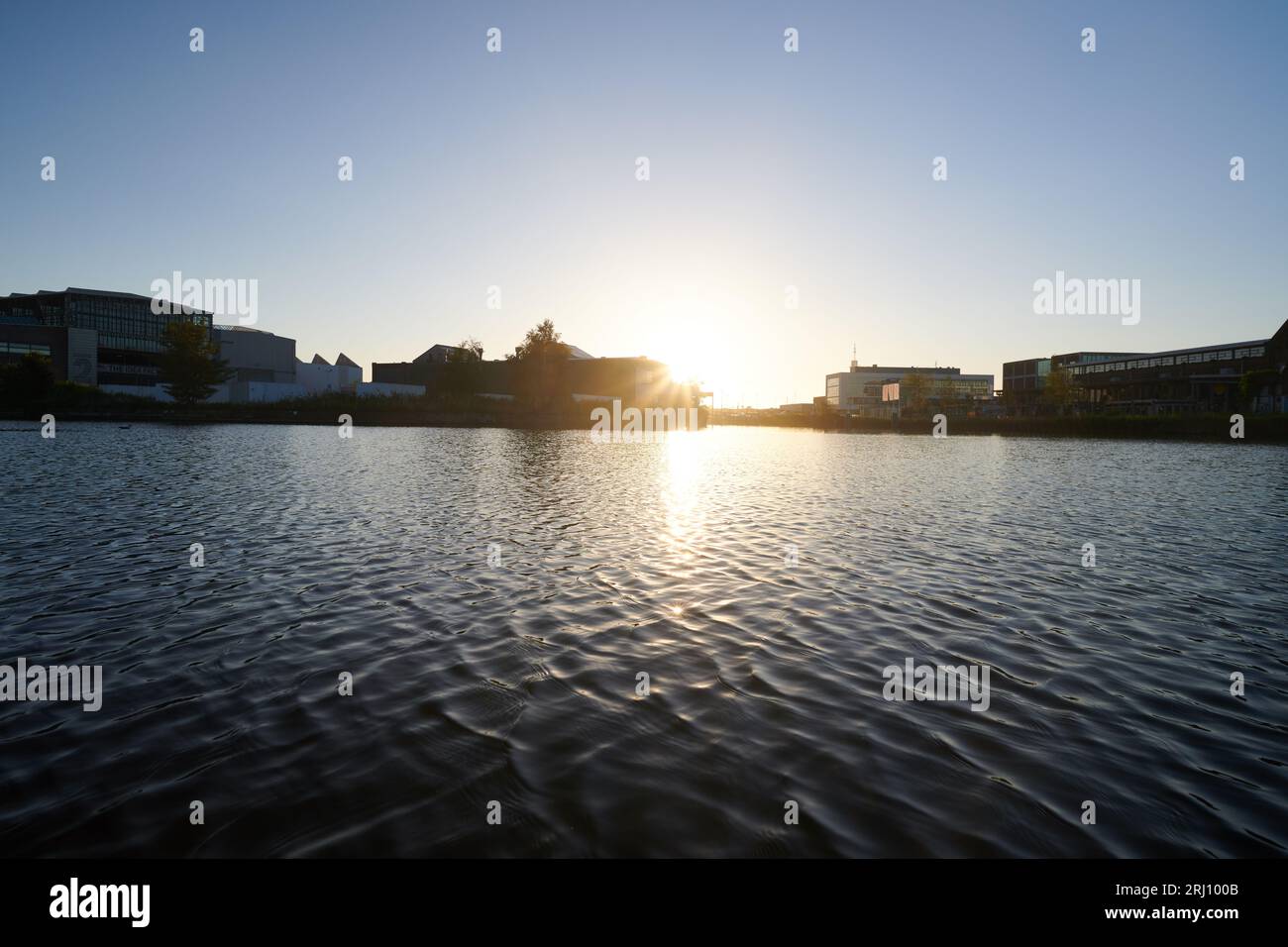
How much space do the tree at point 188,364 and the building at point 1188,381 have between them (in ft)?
479

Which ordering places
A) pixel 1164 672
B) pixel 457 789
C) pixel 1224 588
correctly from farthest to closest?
pixel 1224 588 < pixel 1164 672 < pixel 457 789

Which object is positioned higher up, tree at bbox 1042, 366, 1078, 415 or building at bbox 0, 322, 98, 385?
building at bbox 0, 322, 98, 385

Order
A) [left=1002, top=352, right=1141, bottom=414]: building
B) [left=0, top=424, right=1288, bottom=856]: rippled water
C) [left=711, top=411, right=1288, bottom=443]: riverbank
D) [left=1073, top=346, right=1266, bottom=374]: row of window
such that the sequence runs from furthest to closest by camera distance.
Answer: [left=1002, top=352, right=1141, bottom=414]: building → [left=1073, top=346, right=1266, bottom=374]: row of window → [left=711, top=411, right=1288, bottom=443]: riverbank → [left=0, top=424, right=1288, bottom=856]: rippled water

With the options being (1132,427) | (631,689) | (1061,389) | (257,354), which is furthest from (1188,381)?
(257,354)

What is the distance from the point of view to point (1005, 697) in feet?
26.9

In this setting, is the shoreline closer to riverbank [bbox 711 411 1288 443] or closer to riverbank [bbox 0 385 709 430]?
riverbank [bbox 711 411 1288 443]

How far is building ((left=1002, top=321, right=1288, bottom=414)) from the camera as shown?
3802 inches

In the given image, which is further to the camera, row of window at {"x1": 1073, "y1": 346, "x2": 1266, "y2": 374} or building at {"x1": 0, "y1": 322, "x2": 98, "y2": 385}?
building at {"x1": 0, "y1": 322, "x2": 98, "y2": 385}

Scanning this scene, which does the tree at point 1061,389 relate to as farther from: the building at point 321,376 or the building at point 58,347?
the building at point 58,347

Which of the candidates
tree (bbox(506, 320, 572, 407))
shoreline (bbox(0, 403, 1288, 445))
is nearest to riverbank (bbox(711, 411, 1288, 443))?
shoreline (bbox(0, 403, 1288, 445))

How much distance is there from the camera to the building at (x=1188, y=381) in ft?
317
